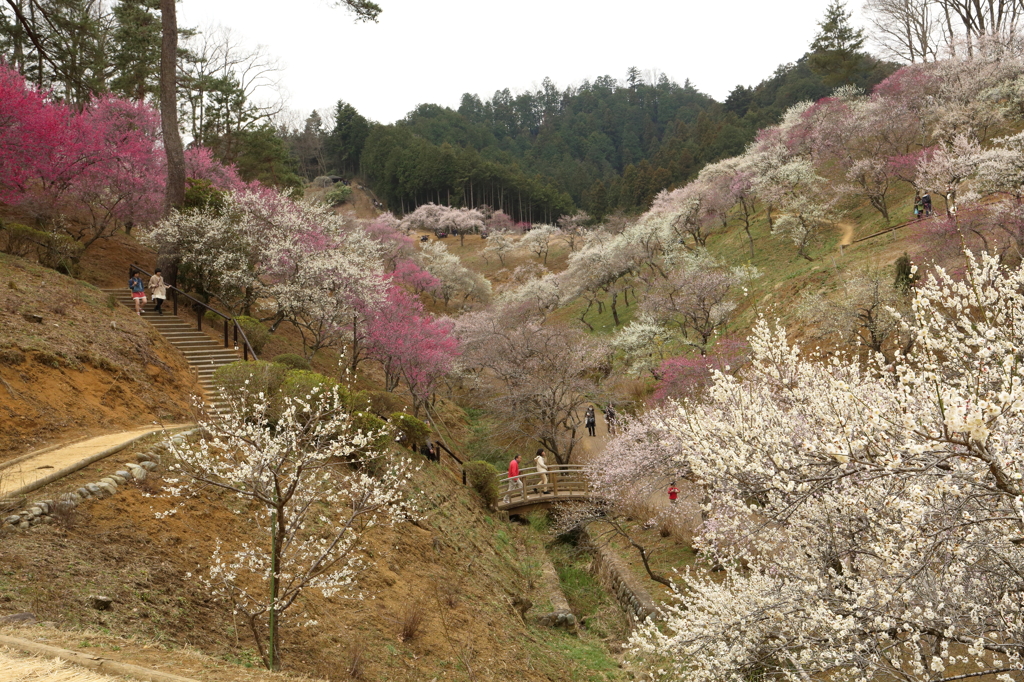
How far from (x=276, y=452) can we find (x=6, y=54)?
33.8 metres

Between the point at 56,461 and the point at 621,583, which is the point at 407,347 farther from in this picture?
the point at 56,461

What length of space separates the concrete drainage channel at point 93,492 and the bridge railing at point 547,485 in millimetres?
11640

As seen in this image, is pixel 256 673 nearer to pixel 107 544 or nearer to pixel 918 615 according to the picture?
pixel 107 544

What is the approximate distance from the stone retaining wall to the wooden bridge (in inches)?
55.4

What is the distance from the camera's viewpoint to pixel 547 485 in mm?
20500

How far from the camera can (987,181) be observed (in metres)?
23.8

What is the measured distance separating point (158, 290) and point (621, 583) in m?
15.9

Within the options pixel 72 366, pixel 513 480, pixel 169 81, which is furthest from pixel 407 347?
pixel 72 366

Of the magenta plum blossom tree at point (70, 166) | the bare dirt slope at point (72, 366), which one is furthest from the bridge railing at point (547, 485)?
the magenta plum blossom tree at point (70, 166)

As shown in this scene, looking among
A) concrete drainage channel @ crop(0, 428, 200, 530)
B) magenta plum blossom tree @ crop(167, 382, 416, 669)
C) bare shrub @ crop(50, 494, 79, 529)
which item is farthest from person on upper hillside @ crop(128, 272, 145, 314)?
bare shrub @ crop(50, 494, 79, 529)

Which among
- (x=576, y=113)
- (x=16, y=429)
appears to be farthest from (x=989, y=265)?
(x=576, y=113)

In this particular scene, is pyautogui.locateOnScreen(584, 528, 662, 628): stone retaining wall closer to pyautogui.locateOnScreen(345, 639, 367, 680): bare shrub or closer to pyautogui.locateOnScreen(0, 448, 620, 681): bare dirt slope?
pyautogui.locateOnScreen(0, 448, 620, 681): bare dirt slope

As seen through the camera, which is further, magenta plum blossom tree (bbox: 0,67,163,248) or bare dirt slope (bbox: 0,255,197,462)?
magenta plum blossom tree (bbox: 0,67,163,248)

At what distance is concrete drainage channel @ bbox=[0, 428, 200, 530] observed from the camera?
7.38 metres
